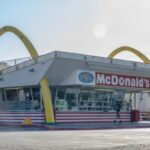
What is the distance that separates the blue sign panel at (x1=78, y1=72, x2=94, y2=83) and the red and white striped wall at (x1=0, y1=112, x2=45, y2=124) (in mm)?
4608

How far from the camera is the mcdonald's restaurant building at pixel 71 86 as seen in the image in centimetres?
4012

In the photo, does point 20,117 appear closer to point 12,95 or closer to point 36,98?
point 36,98

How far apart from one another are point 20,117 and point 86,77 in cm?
680

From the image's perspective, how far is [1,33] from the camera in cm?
6278

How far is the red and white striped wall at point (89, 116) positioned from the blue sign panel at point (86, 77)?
3.05 m

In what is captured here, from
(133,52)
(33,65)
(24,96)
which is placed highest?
(133,52)

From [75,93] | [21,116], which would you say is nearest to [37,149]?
[21,116]

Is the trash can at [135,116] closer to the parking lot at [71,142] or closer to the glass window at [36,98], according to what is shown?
the glass window at [36,98]

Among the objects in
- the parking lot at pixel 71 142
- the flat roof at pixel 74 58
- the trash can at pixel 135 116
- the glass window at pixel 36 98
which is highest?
the flat roof at pixel 74 58

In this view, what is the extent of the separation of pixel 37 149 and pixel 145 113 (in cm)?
3994

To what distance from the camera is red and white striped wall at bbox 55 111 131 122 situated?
130ft

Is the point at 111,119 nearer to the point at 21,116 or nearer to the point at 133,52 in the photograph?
the point at 21,116

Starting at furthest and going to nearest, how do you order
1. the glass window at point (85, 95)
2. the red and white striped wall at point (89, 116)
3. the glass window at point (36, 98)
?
the glass window at point (85, 95), the glass window at point (36, 98), the red and white striped wall at point (89, 116)

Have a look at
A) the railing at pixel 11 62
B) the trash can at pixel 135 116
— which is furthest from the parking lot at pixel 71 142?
the trash can at pixel 135 116
